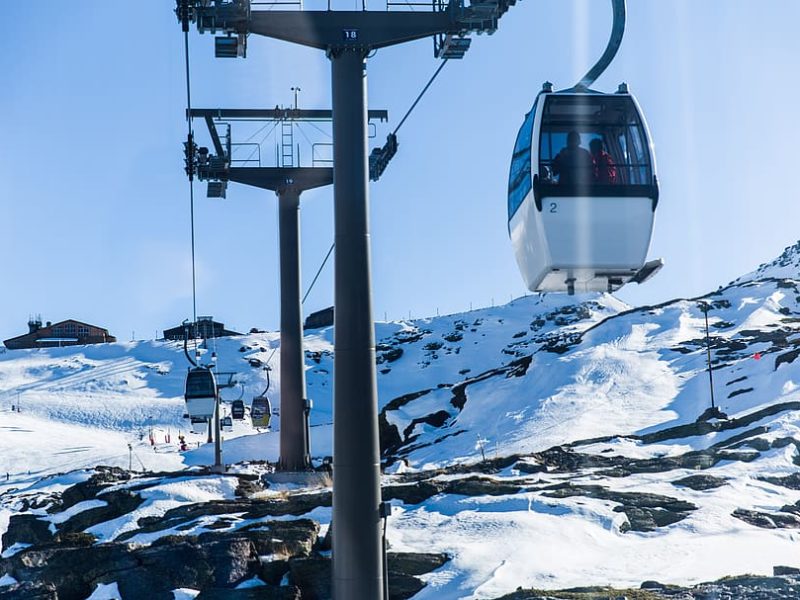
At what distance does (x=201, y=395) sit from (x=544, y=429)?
93.9 ft

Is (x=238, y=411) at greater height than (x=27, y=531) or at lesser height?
lesser

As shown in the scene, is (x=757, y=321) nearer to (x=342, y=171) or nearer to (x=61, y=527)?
(x=61, y=527)

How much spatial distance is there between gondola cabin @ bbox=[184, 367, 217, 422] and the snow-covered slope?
7.11 meters

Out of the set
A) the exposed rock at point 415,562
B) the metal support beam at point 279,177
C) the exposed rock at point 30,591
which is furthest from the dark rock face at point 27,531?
the exposed rock at point 415,562

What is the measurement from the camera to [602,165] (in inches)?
479

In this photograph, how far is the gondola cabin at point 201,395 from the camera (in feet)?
116

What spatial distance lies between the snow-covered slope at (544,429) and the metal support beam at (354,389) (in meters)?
5.45

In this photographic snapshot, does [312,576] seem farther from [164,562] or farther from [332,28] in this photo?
[332,28]

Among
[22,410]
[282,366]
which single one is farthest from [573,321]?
[282,366]

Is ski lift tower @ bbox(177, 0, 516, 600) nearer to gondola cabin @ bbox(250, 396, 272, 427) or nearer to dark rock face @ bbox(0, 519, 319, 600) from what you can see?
dark rock face @ bbox(0, 519, 319, 600)

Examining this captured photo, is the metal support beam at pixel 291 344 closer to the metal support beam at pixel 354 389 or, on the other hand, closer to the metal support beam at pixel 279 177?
the metal support beam at pixel 279 177

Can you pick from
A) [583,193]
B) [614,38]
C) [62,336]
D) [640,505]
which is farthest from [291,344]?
[62,336]

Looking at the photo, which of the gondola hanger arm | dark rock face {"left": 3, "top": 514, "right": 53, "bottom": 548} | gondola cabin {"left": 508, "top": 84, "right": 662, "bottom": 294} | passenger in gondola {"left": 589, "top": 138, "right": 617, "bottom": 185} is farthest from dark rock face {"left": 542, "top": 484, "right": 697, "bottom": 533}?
the gondola hanger arm

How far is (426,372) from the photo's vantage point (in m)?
115
